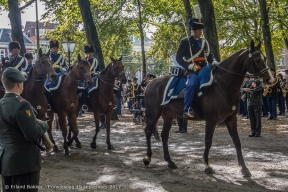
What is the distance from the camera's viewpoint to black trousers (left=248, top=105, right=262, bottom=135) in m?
14.5

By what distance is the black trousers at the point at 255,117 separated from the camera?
47.5ft

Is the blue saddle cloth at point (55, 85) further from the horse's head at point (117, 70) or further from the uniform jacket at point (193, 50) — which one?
the uniform jacket at point (193, 50)

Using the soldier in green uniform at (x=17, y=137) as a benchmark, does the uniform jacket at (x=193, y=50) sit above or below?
above

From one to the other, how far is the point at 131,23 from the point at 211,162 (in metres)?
25.5

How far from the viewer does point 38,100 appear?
1063 centimetres

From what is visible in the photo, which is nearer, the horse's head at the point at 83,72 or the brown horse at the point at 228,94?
the brown horse at the point at 228,94

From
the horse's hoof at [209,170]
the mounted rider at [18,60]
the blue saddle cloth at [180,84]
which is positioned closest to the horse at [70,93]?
the mounted rider at [18,60]

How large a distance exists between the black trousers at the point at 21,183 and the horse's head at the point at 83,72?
7201mm

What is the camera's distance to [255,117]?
1470 centimetres

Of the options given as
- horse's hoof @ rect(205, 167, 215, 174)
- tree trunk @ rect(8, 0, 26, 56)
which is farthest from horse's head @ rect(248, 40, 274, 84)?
tree trunk @ rect(8, 0, 26, 56)

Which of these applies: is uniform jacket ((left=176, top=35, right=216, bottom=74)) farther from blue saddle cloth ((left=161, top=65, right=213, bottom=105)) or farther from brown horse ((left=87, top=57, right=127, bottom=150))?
brown horse ((left=87, top=57, right=127, bottom=150))

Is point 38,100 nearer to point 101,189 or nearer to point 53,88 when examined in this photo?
point 53,88

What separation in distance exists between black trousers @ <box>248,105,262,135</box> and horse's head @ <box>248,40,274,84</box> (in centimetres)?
606

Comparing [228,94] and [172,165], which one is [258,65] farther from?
[172,165]
